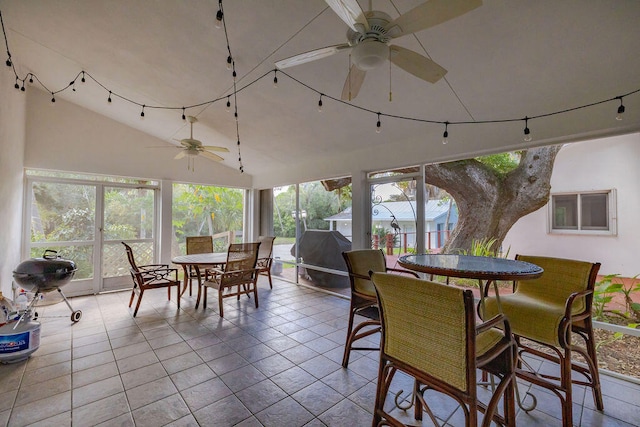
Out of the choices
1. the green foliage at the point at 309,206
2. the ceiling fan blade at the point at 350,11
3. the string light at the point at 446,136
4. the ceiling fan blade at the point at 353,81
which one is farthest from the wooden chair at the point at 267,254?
the ceiling fan blade at the point at 350,11

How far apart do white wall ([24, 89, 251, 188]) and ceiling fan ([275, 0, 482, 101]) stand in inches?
173

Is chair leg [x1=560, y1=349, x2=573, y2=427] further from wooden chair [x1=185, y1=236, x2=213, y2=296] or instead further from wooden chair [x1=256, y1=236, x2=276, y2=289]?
wooden chair [x1=185, y1=236, x2=213, y2=296]

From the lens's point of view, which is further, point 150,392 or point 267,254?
point 267,254

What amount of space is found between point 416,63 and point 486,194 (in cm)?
385

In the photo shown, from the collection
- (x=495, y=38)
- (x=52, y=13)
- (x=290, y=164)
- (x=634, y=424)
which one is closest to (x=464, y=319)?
(x=634, y=424)

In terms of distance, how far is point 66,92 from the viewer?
13.4 ft

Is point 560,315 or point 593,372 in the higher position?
point 560,315

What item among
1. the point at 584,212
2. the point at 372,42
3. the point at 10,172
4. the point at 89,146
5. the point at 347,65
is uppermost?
the point at 347,65

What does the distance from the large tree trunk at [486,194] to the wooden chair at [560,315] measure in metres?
2.62

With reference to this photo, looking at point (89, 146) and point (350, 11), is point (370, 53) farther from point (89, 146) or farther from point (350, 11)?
point (89, 146)

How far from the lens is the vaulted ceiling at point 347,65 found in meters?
1.91

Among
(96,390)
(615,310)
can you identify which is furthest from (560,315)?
(96,390)

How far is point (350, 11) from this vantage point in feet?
4.33

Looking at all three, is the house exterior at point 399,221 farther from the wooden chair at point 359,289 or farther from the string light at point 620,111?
the string light at point 620,111
